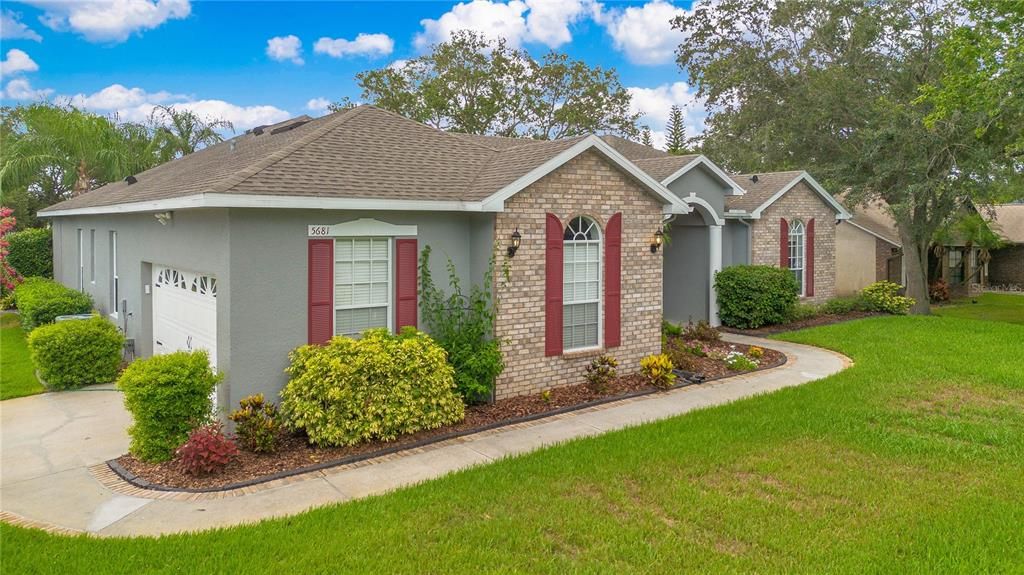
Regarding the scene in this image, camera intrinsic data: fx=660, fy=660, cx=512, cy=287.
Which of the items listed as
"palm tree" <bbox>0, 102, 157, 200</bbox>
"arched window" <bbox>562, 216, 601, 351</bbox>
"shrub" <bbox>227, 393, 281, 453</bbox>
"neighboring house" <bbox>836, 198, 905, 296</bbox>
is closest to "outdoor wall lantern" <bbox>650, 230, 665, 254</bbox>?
"arched window" <bbox>562, 216, 601, 351</bbox>

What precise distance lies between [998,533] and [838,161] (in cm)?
1920

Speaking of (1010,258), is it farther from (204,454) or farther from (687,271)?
(204,454)

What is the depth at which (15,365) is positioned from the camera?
12867 mm

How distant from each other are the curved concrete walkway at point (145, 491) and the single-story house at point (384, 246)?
1.39 metres

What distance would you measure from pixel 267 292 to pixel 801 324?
1480cm

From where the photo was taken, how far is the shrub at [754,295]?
17.2 meters

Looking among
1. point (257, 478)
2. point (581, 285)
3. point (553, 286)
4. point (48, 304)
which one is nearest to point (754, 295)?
point (581, 285)

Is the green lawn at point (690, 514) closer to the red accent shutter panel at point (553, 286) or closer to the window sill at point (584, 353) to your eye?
the window sill at point (584, 353)

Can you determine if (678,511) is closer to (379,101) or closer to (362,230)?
(362,230)

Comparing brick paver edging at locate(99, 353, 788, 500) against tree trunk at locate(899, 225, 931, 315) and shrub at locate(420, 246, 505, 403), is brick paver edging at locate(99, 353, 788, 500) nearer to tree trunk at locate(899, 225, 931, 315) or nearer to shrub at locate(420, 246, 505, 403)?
shrub at locate(420, 246, 505, 403)

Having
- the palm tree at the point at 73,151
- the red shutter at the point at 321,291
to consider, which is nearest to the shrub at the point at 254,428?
the red shutter at the point at 321,291

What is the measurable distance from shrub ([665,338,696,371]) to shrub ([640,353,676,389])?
85 cm

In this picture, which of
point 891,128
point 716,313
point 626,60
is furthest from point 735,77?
point 626,60

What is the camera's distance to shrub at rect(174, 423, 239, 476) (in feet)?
22.7
